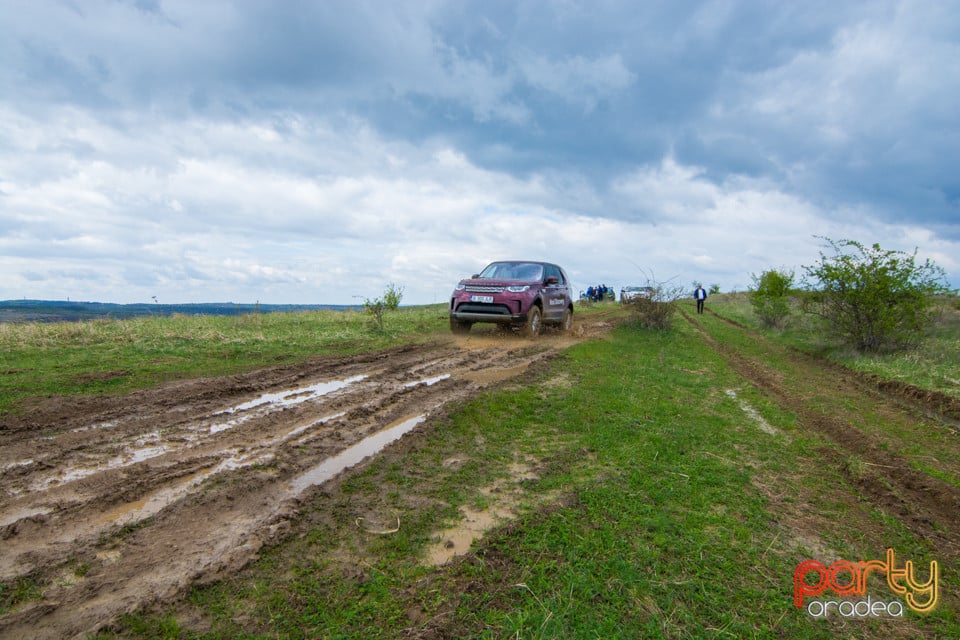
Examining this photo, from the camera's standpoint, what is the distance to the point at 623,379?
8305mm

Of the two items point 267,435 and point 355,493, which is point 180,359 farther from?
point 355,493

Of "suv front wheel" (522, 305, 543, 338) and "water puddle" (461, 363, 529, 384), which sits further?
"suv front wheel" (522, 305, 543, 338)

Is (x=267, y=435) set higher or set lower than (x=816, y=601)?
higher

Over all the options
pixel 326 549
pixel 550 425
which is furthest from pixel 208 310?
pixel 326 549

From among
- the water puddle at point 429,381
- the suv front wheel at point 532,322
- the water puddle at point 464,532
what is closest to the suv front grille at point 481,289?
the suv front wheel at point 532,322

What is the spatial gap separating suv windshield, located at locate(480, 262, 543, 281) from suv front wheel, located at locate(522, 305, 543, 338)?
0.88 meters

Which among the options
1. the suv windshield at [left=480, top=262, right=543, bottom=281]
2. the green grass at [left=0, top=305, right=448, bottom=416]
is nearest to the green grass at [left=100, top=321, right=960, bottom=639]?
the green grass at [left=0, top=305, right=448, bottom=416]

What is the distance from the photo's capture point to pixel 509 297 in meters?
12.0

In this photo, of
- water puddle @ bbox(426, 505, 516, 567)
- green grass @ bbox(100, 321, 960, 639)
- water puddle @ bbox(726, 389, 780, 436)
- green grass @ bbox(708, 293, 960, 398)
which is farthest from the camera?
green grass @ bbox(708, 293, 960, 398)

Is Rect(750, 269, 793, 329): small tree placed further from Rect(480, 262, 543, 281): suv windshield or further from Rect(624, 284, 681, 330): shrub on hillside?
Rect(480, 262, 543, 281): suv windshield

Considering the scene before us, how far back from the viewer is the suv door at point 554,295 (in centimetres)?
1332

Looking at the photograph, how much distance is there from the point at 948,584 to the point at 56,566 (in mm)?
5118

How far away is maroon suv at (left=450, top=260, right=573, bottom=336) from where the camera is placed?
12.1 metres

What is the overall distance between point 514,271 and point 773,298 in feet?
51.1
